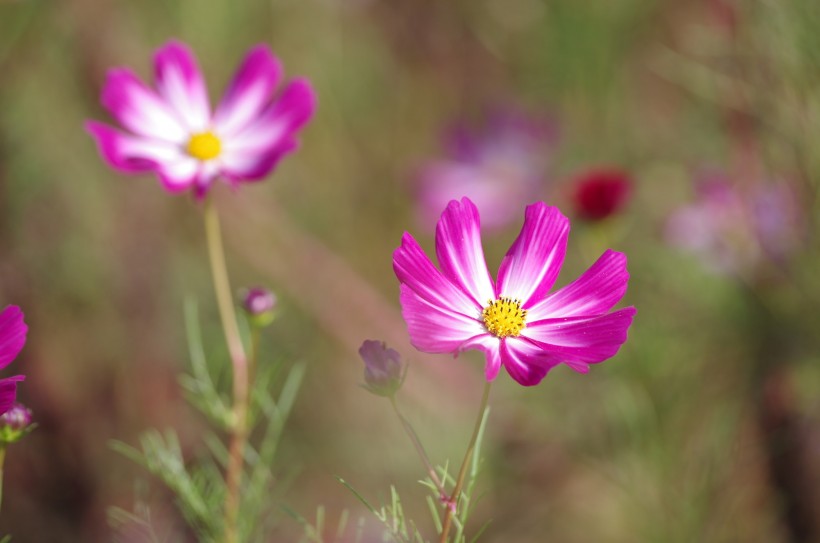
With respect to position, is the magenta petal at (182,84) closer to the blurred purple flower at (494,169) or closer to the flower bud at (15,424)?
the flower bud at (15,424)

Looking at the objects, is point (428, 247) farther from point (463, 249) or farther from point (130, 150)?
point (463, 249)

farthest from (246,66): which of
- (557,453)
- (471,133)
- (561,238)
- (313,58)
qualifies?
(313,58)

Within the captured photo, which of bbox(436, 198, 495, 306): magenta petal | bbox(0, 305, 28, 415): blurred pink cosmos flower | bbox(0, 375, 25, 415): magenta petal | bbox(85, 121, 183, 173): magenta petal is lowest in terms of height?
bbox(0, 375, 25, 415): magenta petal

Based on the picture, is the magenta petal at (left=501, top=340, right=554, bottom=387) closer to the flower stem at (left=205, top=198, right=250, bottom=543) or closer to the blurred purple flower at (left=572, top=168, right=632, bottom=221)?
the flower stem at (left=205, top=198, right=250, bottom=543)

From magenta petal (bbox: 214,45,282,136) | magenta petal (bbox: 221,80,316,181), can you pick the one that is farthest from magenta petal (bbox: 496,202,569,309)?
magenta petal (bbox: 214,45,282,136)

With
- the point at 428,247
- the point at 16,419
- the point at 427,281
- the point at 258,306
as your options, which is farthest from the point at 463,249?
the point at 428,247

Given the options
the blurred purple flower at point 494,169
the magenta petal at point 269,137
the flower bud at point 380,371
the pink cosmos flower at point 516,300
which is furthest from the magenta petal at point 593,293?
the blurred purple flower at point 494,169
